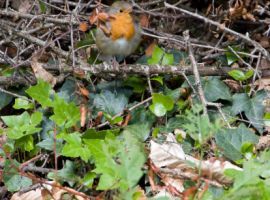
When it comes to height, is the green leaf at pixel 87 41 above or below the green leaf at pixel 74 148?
above

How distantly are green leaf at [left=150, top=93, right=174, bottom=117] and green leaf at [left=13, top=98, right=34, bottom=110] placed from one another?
0.66 meters

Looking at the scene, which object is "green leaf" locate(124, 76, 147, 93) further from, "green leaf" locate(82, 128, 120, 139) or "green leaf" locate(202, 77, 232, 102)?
"green leaf" locate(82, 128, 120, 139)

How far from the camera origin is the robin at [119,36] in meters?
3.16

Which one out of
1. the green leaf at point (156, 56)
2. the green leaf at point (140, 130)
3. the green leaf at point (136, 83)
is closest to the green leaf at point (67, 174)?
the green leaf at point (140, 130)

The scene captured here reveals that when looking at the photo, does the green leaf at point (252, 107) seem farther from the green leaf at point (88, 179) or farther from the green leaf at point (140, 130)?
the green leaf at point (88, 179)

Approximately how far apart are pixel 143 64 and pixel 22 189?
1.00m

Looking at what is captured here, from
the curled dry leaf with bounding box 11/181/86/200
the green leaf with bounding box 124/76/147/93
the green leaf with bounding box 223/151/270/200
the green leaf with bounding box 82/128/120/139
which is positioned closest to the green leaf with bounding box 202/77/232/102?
the green leaf with bounding box 124/76/147/93

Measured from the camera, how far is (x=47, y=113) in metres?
2.91

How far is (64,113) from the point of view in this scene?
2658 mm

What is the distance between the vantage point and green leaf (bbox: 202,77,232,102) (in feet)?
9.39

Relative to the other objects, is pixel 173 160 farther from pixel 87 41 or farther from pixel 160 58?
pixel 87 41

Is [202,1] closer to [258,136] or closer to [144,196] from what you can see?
[258,136]

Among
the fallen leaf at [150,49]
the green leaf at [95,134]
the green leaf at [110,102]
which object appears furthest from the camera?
the fallen leaf at [150,49]

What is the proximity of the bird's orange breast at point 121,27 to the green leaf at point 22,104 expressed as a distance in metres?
0.63
